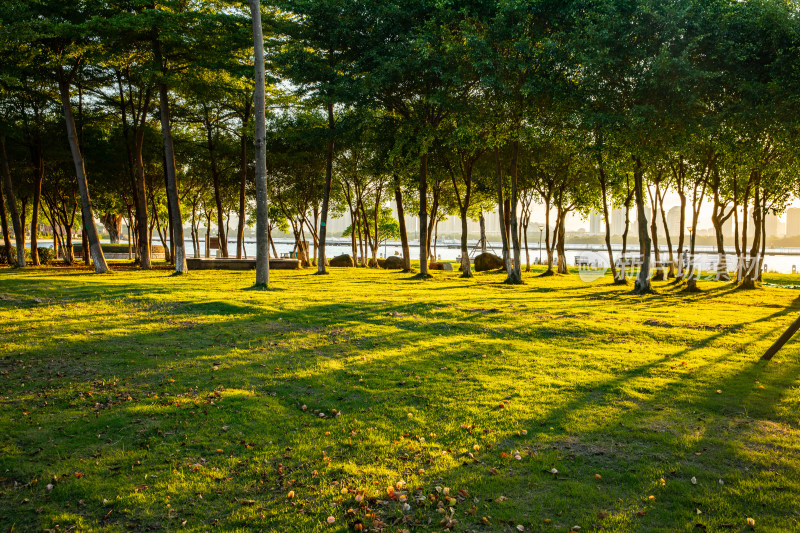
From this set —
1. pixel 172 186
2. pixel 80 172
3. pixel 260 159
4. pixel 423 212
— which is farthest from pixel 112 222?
pixel 260 159

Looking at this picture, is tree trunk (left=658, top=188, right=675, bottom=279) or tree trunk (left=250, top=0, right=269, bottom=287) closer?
tree trunk (left=250, top=0, right=269, bottom=287)

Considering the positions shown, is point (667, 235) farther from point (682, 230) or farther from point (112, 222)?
point (112, 222)

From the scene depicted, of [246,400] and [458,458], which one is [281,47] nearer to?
[246,400]

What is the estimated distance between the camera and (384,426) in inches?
245

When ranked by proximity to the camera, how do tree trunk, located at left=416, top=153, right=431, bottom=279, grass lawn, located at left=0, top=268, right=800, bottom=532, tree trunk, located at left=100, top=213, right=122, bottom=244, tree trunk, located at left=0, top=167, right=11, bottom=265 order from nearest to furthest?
grass lawn, located at left=0, top=268, right=800, bottom=532 → tree trunk, located at left=416, top=153, right=431, bottom=279 → tree trunk, located at left=0, top=167, right=11, bottom=265 → tree trunk, located at left=100, top=213, right=122, bottom=244

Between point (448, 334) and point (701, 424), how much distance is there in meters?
6.31

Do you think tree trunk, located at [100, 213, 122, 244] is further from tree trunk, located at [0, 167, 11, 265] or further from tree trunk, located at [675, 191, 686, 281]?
tree trunk, located at [675, 191, 686, 281]

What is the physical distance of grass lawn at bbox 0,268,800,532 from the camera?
4.39m

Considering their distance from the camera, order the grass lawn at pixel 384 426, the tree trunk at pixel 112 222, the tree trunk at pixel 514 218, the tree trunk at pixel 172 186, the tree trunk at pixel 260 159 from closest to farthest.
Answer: the grass lawn at pixel 384 426 → the tree trunk at pixel 260 159 → the tree trunk at pixel 172 186 → the tree trunk at pixel 514 218 → the tree trunk at pixel 112 222

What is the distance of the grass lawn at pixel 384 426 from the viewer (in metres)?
4.39

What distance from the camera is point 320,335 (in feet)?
37.4

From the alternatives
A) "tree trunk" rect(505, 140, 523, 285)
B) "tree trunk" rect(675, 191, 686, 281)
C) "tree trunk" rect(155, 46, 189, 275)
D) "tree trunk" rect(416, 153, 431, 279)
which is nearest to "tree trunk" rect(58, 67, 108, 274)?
"tree trunk" rect(155, 46, 189, 275)

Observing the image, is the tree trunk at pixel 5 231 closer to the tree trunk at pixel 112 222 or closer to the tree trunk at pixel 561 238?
the tree trunk at pixel 112 222

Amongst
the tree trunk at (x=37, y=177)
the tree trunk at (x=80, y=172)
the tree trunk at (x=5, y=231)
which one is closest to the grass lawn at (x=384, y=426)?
the tree trunk at (x=80, y=172)
